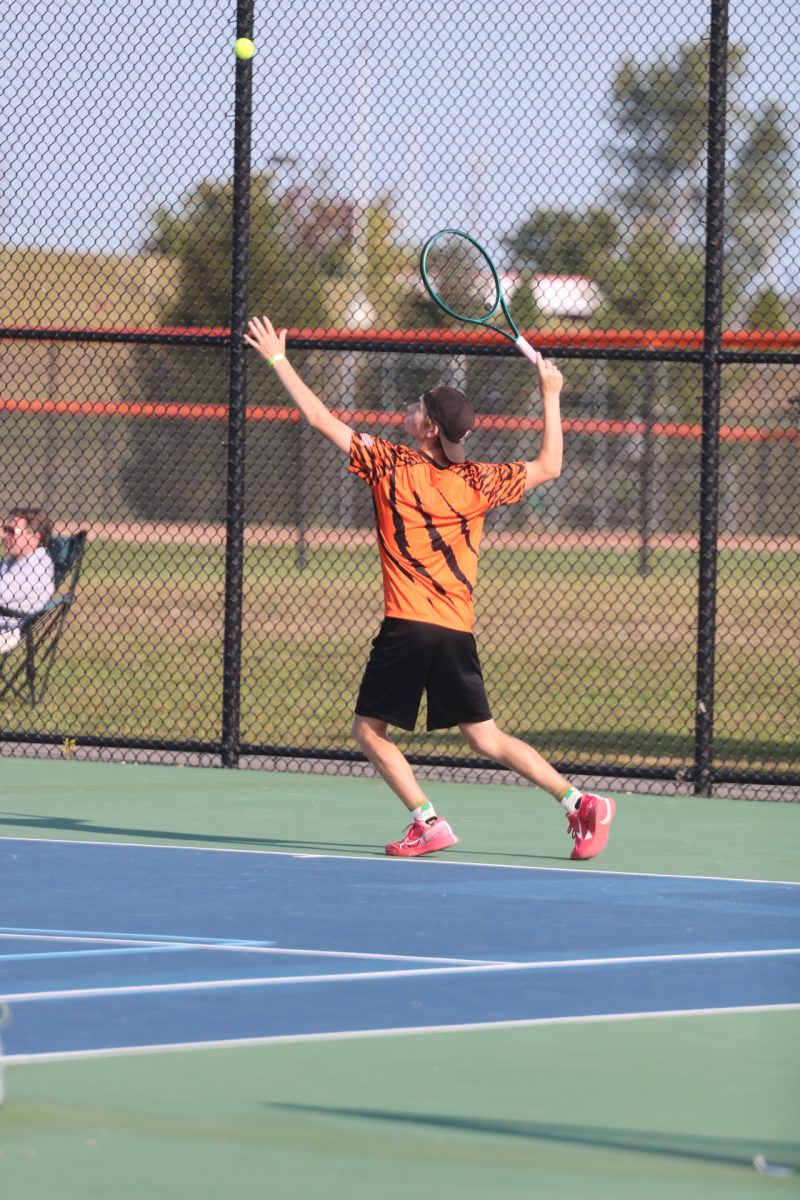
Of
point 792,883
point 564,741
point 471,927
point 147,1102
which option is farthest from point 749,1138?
point 564,741

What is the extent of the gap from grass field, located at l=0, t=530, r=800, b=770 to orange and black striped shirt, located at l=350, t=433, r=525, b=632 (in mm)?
3247

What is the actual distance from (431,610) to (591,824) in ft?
3.32

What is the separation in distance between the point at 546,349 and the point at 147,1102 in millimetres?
5493

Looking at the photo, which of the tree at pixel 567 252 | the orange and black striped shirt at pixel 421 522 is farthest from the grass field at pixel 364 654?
the tree at pixel 567 252

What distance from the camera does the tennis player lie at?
7.81 meters

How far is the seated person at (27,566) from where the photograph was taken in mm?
12273

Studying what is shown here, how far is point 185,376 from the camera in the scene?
26500 millimetres

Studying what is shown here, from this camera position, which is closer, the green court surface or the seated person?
the green court surface

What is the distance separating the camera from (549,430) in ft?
25.6

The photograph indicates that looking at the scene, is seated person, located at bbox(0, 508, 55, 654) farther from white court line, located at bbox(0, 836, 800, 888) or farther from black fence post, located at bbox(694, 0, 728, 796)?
black fence post, located at bbox(694, 0, 728, 796)

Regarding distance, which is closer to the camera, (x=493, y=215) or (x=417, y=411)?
(x=417, y=411)

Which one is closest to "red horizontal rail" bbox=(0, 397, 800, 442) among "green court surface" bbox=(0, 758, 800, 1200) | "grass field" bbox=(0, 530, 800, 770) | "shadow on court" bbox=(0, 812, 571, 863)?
"grass field" bbox=(0, 530, 800, 770)

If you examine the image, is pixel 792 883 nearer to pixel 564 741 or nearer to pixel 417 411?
pixel 417 411

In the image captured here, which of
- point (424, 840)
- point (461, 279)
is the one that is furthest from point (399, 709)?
point (461, 279)
